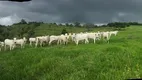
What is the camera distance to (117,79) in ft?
45.3

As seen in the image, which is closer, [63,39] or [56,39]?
[63,39]

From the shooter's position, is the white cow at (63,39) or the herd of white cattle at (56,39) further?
the white cow at (63,39)

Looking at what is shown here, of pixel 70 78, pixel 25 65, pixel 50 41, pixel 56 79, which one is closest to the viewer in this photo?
pixel 70 78

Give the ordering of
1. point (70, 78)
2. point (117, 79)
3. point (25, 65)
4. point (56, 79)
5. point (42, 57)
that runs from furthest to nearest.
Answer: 1. point (42, 57)
2. point (25, 65)
3. point (56, 79)
4. point (70, 78)
5. point (117, 79)

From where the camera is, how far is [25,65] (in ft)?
70.0

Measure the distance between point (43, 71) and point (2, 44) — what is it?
73.6 ft

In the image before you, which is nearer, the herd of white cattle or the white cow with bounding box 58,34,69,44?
the herd of white cattle

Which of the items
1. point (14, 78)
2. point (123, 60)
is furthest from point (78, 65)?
point (14, 78)

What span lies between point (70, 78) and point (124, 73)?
2.53 m

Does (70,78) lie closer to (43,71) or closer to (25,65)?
(43,71)

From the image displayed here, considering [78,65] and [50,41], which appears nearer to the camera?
[78,65]

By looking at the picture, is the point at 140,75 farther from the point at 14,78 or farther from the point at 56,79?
the point at 14,78

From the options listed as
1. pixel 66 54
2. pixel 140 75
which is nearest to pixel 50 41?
pixel 66 54

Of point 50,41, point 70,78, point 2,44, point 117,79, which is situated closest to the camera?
point 117,79
